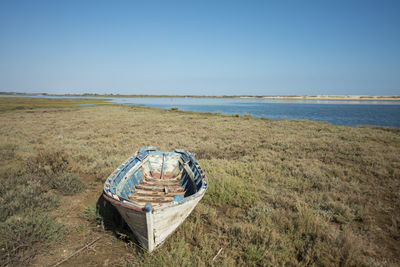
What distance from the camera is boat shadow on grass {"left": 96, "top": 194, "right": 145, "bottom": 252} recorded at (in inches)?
169

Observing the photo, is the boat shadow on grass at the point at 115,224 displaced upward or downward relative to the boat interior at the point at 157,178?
downward

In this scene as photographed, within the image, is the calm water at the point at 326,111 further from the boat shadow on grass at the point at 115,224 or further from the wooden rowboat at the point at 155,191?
the boat shadow on grass at the point at 115,224

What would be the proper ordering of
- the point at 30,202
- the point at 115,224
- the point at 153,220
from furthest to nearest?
1. the point at 30,202
2. the point at 115,224
3. the point at 153,220

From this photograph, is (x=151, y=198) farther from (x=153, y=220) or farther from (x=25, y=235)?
(x=25, y=235)

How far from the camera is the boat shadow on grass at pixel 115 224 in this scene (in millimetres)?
4293

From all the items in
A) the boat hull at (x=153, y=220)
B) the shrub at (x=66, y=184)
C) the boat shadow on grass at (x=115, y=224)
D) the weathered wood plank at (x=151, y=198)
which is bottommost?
the boat shadow on grass at (x=115, y=224)

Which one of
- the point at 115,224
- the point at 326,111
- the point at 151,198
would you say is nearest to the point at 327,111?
the point at 326,111

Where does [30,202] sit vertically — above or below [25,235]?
above

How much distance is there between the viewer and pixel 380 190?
6.90 metres

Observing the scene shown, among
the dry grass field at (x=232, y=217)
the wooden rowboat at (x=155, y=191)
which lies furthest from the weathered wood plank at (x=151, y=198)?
the dry grass field at (x=232, y=217)

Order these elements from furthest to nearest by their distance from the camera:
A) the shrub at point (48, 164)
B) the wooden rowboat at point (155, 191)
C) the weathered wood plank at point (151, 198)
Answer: the shrub at point (48, 164) → the weathered wood plank at point (151, 198) → the wooden rowboat at point (155, 191)

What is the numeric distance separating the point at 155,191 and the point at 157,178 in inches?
51.7

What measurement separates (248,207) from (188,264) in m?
2.87

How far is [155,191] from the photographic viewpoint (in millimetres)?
6023
